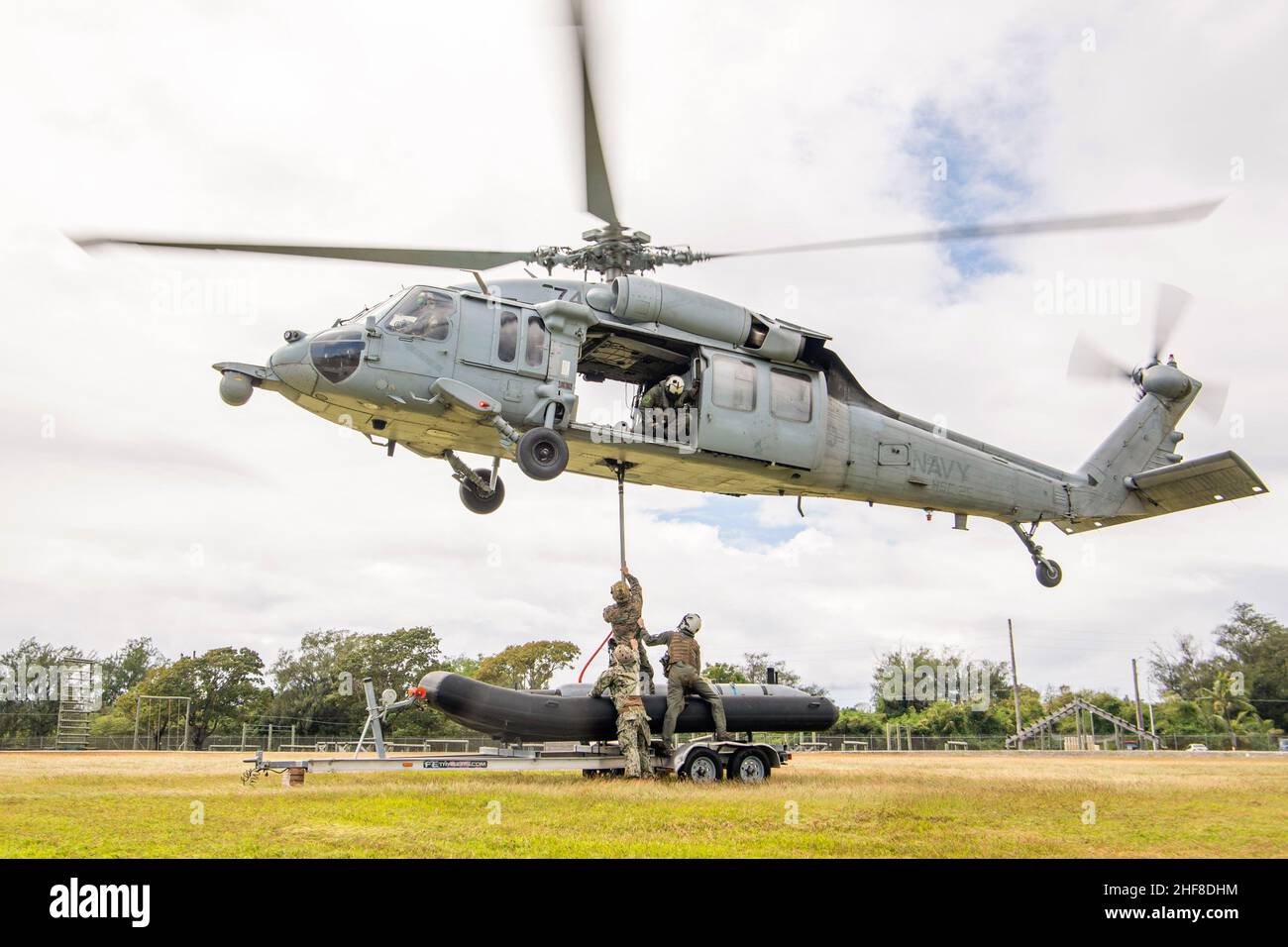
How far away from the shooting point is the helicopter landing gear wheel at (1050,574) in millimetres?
18500

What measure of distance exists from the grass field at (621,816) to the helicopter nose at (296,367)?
17.6 ft

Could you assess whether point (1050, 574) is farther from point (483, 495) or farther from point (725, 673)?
point (725, 673)

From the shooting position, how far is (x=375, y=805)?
1002cm

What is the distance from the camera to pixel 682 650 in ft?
46.3

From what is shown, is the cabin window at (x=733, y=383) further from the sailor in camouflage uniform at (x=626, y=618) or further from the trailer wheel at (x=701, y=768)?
the trailer wheel at (x=701, y=768)

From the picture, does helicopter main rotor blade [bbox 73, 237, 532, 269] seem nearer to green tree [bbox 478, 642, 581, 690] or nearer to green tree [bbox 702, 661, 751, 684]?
green tree [bbox 478, 642, 581, 690]

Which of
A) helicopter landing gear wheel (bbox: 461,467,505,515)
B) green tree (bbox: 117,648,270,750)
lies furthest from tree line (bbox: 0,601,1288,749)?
helicopter landing gear wheel (bbox: 461,467,505,515)

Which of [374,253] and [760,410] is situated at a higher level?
[374,253]

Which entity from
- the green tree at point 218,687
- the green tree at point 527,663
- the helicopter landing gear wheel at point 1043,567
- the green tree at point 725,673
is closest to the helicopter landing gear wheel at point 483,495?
the helicopter landing gear wheel at point 1043,567

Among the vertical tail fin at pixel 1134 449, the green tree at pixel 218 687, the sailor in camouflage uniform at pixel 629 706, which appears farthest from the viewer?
the green tree at pixel 218 687

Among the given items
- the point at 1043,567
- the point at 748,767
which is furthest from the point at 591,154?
the point at 1043,567

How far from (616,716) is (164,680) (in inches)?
1689

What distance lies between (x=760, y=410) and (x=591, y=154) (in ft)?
18.5

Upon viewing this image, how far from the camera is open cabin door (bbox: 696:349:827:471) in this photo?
1545 cm
